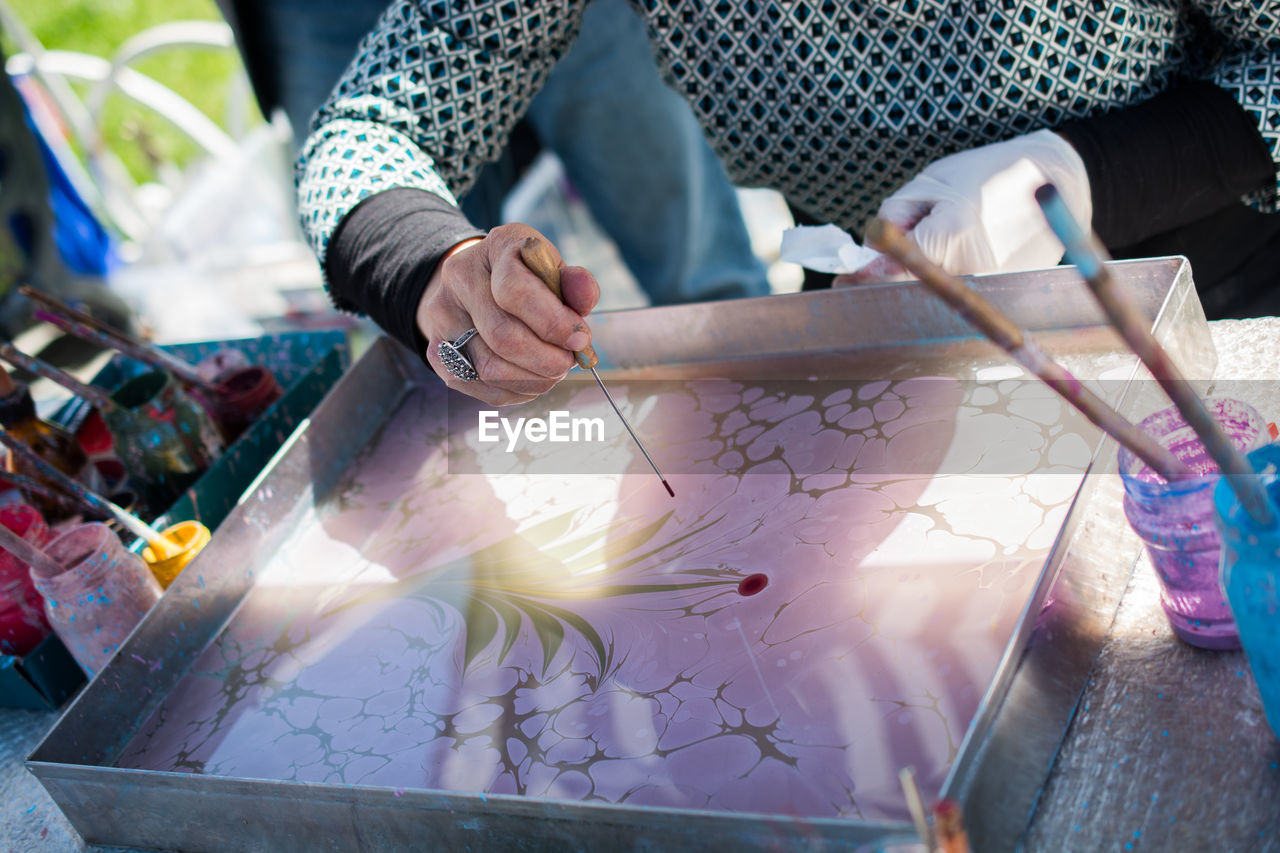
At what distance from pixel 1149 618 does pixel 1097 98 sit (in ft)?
2.29

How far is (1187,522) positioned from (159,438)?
1.20 meters

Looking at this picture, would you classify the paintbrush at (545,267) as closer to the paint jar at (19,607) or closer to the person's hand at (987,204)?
the person's hand at (987,204)

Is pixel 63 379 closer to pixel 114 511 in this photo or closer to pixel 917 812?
pixel 114 511

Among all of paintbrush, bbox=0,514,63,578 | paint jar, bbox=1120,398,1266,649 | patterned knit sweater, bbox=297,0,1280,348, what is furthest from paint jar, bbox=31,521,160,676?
paint jar, bbox=1120,398,1266,649

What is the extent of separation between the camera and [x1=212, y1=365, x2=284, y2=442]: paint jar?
54.2 inches

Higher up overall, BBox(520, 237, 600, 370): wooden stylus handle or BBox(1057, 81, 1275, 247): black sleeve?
BBox(520, 237, 600, 370): wooden stylus handle

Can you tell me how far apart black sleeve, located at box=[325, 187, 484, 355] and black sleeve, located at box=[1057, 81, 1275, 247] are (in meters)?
0.74

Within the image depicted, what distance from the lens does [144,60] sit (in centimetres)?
405

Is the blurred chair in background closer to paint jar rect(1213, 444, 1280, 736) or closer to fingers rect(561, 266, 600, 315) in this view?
fingers rect(561, 266, 600, 315)

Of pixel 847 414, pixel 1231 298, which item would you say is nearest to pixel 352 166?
pixel 847 414

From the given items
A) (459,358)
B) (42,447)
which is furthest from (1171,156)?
(42,447)

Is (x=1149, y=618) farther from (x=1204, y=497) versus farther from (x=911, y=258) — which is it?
(x=911, y=258)

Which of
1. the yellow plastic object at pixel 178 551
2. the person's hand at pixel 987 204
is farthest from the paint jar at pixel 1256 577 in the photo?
the yellow plastic object at pixel 178 551

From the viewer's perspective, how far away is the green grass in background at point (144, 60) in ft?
14.0
